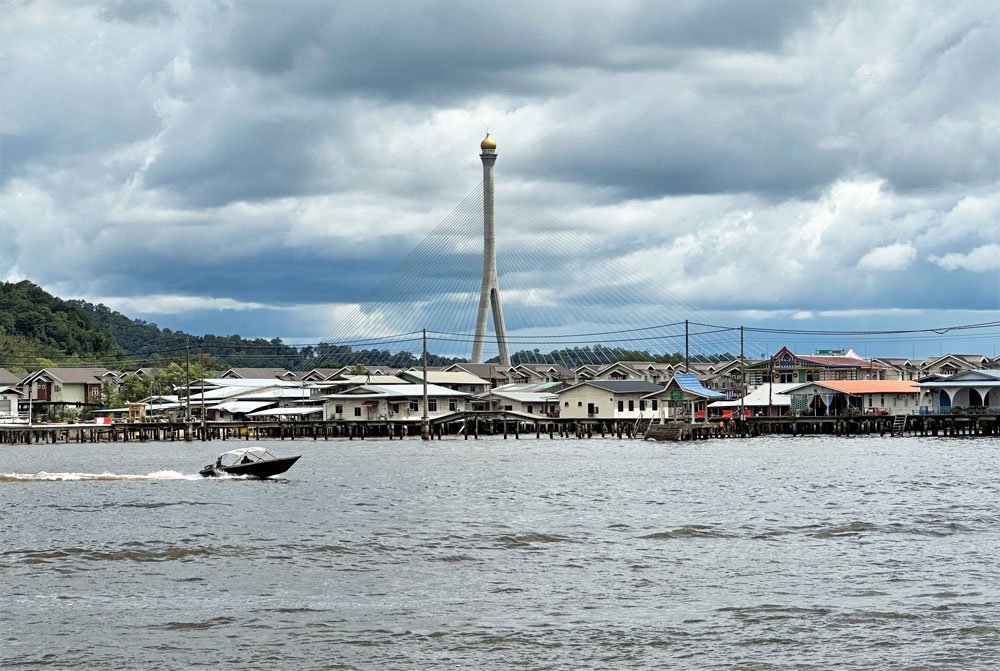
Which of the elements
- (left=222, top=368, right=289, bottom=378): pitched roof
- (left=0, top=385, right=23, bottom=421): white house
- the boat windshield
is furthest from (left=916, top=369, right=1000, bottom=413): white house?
(left=0, top=385, right=23, bottom=421): white house

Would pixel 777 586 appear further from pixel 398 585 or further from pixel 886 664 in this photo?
pixel 398 585

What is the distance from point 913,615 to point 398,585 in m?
7.70

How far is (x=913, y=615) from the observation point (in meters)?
15.4

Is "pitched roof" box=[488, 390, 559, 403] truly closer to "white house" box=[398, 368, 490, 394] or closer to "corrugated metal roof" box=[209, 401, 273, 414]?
"white house" box=[398, 368, 490, 394]

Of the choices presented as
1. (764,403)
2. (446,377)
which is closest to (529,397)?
(446,377)

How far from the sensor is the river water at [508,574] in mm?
13984

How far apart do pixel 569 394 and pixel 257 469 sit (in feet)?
132

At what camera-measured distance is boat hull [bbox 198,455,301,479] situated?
4003cm

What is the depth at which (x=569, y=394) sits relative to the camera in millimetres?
78250

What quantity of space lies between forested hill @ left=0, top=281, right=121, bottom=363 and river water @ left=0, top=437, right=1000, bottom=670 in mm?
107140

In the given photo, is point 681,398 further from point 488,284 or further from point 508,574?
point 508,574

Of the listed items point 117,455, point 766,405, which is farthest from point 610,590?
point 766,405

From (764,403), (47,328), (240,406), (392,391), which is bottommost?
(764,403)

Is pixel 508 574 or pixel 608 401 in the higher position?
pixel 608 401
